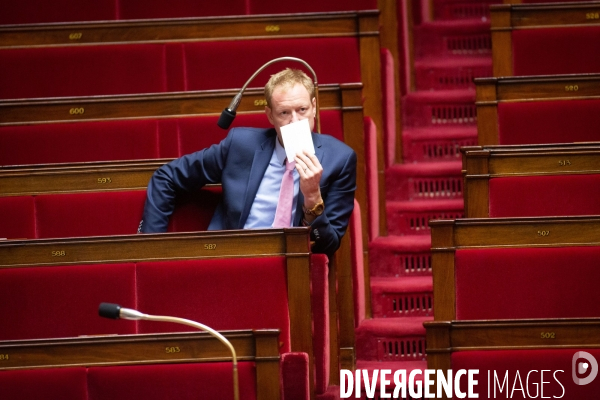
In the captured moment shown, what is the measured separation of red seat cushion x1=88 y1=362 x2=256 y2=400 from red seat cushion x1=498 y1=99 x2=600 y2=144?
0.47 meters

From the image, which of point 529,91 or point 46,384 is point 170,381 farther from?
point 529,91

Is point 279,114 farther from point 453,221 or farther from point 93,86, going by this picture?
point 93,86

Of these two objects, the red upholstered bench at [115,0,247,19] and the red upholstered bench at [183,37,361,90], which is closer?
the red upholstered bench at [183,37,361,90]

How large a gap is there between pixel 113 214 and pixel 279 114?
0.18 metres

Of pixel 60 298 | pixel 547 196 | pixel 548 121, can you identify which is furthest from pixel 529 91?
pixel 60 298

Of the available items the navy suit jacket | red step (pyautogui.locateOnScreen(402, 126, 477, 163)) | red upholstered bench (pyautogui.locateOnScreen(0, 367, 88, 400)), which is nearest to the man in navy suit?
the navy suit jacket

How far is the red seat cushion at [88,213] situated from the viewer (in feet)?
2.80

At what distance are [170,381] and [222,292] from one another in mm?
127

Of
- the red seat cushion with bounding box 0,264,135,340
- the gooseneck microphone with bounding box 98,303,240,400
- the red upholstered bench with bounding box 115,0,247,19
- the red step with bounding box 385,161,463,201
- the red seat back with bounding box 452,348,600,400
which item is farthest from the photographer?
the red upholstered bench with bounding box 115,0,247,19

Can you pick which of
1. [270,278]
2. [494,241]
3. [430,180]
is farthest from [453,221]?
[430,180]

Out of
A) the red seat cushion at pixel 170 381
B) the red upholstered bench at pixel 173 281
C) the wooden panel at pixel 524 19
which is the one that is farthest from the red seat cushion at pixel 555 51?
the red seat cushion at pixel 170 381

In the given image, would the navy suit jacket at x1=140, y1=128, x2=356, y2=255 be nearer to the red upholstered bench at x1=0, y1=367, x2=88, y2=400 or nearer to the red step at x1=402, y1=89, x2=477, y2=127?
the red upholstered bench at x1=0, y1=367, x2=88, y2=400

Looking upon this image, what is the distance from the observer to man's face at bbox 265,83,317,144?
0.78 meters

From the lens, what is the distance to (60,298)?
2.38 feet
